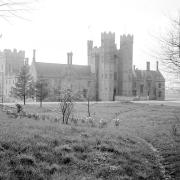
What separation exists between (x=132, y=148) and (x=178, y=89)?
432cm

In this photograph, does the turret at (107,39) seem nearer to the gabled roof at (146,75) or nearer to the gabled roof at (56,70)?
the gabled roof at (56,70)

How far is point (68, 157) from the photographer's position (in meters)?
8.37

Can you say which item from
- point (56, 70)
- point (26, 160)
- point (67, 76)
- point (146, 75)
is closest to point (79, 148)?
point (26, 160)

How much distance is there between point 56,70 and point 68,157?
51.2m

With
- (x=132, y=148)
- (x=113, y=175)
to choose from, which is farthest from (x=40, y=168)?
(x=132, y=148)

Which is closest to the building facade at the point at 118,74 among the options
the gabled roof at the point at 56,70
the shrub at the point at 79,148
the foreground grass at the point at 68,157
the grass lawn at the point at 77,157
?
the gabled roof at the point at 56,70

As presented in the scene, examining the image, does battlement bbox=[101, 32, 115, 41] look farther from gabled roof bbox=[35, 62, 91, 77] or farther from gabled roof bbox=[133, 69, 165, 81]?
gabled roof bbox=[133, 69, 165, 81]

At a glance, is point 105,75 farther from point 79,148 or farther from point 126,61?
point 79,148

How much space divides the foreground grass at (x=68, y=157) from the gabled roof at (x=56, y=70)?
45.6 meters

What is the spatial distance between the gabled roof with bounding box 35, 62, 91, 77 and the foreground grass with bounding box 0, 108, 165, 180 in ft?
150

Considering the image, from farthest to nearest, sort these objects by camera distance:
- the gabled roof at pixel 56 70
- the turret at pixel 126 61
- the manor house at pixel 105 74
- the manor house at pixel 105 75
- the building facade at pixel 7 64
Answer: the building facade at pixel 7 64 < the turret at pixel 126 61 < the manor house at pixel 105 74 < the manor house at pixel 105 75 < the gabled roof at pixel 56 70

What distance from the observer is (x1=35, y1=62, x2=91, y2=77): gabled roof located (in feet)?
185

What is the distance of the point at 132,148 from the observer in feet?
36.2

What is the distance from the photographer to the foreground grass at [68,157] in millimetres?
7078
